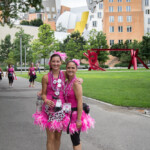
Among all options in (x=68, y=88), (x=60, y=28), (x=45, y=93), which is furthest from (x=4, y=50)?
(x=68, y=88)

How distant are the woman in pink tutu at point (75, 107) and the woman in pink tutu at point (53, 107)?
87 mm

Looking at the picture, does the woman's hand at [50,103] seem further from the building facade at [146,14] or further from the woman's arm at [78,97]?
the building facade at [146,14]

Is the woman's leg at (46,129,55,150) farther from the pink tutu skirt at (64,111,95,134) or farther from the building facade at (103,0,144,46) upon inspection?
the building facade at (103,0,144,46)

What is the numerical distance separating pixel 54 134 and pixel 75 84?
0.83 m

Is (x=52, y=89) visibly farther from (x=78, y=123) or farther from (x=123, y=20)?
(x=123, y=20)

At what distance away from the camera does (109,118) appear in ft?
25.1

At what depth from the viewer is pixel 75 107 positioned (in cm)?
377

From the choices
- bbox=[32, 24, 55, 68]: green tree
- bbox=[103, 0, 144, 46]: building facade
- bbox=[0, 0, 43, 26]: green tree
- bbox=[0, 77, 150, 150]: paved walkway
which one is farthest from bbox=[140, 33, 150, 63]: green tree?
bbox=[0, 77, 150, 150]: paved walkway

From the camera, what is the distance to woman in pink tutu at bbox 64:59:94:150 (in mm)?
3689

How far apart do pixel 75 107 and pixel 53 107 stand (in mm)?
311

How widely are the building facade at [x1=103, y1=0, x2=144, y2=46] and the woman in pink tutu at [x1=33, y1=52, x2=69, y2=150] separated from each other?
2860 inches

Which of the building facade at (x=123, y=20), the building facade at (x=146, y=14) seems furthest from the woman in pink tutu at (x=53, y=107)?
the building facade at (x=146, y=14)

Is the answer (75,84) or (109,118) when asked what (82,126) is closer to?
(75,84)

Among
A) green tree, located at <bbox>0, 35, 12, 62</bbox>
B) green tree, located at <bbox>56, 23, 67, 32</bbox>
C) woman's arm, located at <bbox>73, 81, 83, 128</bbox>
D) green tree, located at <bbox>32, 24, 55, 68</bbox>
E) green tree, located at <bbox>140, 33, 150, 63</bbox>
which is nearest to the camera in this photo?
woman's arm, located at <bbox>73, 81, 83, 128</bbox>
